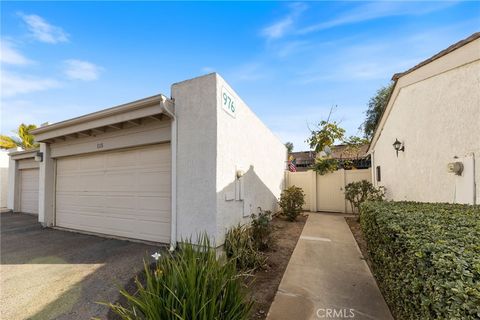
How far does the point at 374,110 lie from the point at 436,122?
1513cm

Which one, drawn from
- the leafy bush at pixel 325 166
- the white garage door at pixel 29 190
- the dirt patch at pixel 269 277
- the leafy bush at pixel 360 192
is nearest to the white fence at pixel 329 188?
the leafy bush at pixel 325 166

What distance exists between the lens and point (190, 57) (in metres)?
6.15

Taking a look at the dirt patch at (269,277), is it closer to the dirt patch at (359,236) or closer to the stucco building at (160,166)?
the stucco building at (160,166)

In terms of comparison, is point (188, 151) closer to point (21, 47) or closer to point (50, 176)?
point (21, 47)

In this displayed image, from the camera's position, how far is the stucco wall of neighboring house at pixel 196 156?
14.8 ft

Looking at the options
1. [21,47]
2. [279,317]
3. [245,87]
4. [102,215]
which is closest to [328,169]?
[245,87]

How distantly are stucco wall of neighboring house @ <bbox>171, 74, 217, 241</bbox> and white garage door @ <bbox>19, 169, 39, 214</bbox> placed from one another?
429 inches

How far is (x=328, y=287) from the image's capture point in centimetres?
353

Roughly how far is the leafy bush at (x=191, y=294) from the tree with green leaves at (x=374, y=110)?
60.5ft

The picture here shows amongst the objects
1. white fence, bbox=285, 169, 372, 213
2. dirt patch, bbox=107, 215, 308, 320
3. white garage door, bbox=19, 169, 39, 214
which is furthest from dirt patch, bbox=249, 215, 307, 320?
white garage door, bbox=19, 169, 39, 214

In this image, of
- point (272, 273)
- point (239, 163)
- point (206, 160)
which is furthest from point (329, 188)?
point (206, 160)

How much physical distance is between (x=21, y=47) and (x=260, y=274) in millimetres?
7913
